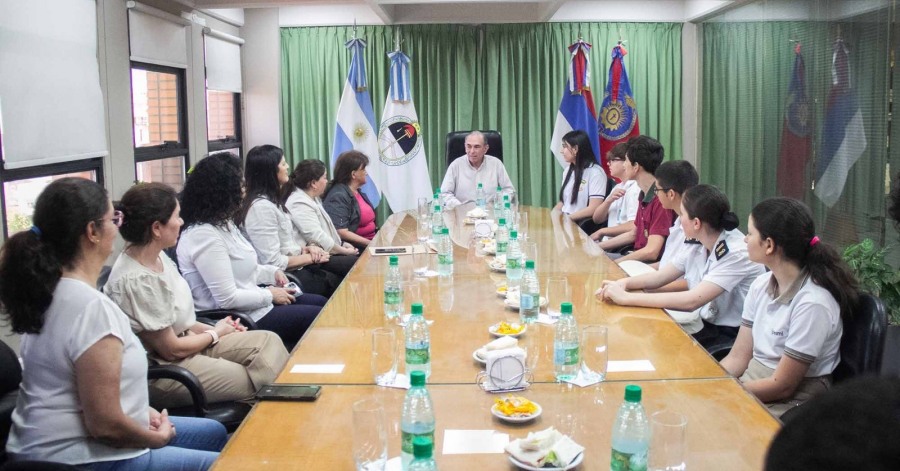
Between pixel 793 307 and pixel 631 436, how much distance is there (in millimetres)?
1031

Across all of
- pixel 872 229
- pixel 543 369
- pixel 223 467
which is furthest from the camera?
pixel 872 229

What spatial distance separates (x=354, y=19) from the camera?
25.1 feet

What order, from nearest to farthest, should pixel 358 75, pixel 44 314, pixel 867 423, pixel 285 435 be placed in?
1. pixel 867 423
2. pixel 285 435
3. pixel 44 314
4. pixel 358 75

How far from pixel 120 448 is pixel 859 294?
2008mm

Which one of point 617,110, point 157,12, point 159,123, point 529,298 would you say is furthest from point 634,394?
point 617,110

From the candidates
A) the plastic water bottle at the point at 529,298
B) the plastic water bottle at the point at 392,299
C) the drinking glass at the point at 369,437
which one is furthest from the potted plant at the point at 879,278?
the drinking glass at the point at 369,437

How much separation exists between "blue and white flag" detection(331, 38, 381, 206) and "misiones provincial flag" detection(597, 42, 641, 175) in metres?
2.11

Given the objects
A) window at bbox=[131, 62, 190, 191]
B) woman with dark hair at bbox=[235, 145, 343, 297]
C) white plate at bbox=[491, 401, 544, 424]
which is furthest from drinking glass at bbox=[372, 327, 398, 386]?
window at bbox=[131, 62, 190, 191]

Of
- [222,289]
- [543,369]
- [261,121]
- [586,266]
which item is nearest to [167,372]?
[222,289]

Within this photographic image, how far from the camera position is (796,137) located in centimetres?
568

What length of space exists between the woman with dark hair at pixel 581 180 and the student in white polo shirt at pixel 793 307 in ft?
11.1

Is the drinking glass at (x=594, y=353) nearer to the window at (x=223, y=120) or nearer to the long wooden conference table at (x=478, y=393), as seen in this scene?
→ the long wooden conference table at (x=478, y=393)

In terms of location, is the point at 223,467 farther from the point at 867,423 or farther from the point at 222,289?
the point at 222,289

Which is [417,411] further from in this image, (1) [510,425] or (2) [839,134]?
(2) [839,134]
